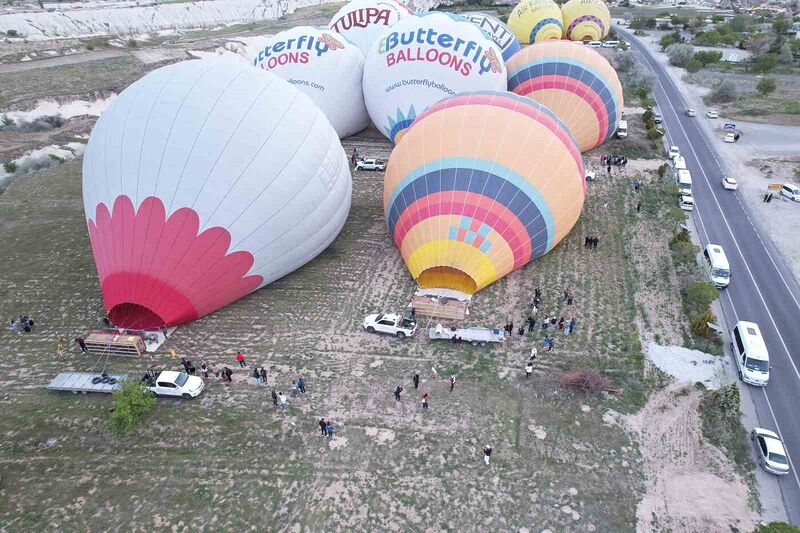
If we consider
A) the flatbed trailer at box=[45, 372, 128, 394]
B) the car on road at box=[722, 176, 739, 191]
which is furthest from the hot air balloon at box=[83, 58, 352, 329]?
the car on road at box=[722, 176, 739, 191]

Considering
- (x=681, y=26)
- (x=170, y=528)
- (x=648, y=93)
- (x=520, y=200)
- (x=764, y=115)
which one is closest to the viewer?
(x=170, y=528)

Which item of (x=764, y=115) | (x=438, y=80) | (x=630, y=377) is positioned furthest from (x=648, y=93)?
(x=630, y=377)

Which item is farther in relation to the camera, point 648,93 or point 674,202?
point 648,93

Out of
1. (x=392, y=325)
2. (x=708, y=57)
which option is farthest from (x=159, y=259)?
Result: (x=708, y=57)

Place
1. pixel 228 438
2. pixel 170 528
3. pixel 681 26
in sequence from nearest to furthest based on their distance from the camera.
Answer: pixel 170 528 < pixel 228 438 < pixel 681 26

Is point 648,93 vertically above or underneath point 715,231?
above

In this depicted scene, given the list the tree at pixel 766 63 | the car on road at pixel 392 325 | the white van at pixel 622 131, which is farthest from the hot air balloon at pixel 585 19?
the car on road at pixel 392 325

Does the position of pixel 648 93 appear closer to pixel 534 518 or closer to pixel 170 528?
pixel 534 518

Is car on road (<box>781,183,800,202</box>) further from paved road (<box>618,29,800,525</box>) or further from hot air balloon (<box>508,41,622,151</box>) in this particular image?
hot air balloon (<box>508,41,622,151</box>)
